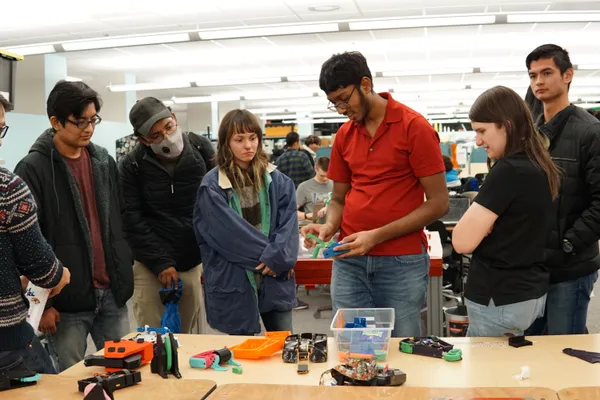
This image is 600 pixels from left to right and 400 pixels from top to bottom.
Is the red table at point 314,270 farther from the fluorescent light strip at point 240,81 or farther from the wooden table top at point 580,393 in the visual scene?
the fluorescent light strip at point 240,81

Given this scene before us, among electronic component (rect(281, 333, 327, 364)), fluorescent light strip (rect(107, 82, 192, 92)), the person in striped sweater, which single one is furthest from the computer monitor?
fluorescent light strip (rect(107, 82, 192, 92))

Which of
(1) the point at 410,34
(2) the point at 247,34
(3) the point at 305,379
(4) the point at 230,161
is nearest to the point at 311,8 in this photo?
(2) the point at 247,34

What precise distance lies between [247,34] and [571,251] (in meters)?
6.25

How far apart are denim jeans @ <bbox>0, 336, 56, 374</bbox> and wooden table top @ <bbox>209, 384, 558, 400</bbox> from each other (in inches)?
24.2

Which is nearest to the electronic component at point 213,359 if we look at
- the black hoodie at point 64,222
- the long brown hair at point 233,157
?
the black hoodie at point 64,222

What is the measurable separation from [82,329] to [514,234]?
160 cm

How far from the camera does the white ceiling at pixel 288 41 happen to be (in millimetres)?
7391

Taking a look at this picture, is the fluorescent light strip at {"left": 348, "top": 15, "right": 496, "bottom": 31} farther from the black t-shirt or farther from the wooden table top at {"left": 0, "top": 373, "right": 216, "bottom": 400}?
the wooden table top at {"left": 0, "top": 373, "right": 216, "bottom": 400}

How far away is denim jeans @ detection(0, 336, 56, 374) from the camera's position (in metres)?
1.81

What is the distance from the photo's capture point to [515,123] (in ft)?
6.43

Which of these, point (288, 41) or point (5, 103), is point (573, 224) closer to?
point (5, 103)

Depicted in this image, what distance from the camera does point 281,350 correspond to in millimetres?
1998

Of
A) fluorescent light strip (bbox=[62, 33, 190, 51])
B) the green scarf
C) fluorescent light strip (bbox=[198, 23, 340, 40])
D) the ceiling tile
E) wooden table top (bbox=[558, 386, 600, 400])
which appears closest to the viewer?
wooden table top (bbox=[558, 386, 600, 400])

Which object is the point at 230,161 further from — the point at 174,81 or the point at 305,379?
the point at 174,81
